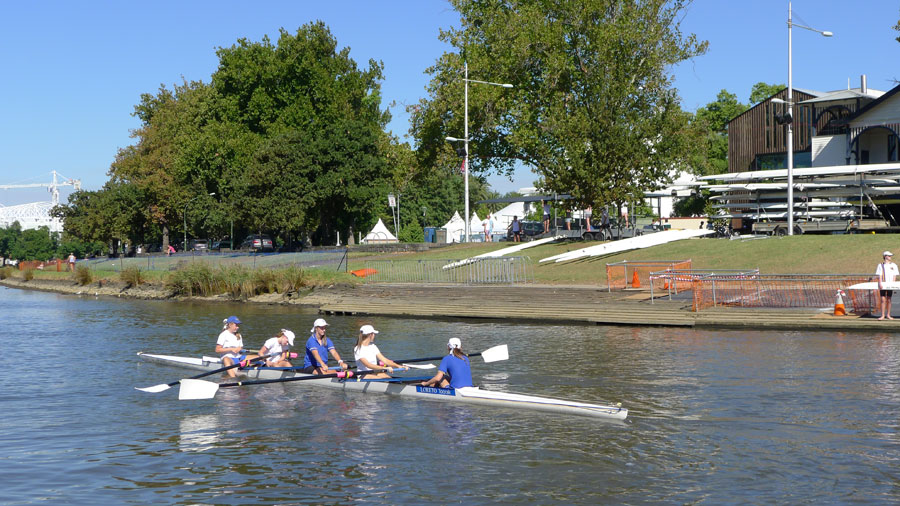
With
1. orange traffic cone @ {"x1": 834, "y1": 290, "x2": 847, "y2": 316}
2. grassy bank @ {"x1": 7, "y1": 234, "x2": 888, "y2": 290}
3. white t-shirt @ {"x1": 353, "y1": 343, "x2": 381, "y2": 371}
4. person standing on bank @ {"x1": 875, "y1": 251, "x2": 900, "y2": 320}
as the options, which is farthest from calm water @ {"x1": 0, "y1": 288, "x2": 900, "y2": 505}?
grassy bank @ {"x1": 7, "y1": 234, "x2": 888, "y2": 290}

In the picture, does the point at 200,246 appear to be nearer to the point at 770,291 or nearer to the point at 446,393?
the point at 770,291

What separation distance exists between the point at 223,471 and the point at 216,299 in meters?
34.5

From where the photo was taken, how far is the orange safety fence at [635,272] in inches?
1403

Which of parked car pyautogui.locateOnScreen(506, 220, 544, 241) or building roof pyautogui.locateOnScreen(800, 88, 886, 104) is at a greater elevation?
building roof pyautogui.locateOnScreen(800, 88, 886, 104)

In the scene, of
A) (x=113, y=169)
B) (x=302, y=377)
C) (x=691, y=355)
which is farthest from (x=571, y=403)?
(x=113, y=169)

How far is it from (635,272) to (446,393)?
1956cm

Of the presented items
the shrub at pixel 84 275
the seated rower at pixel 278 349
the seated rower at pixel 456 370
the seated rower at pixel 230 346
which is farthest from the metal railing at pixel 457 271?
the shrub at pixel 84 275

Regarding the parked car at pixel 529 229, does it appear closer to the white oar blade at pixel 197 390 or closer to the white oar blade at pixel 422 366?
the white oar blade at pixel 422 366

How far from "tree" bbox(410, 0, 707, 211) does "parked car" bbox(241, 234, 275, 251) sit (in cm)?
2243

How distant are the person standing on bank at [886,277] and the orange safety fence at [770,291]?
1.75 meters

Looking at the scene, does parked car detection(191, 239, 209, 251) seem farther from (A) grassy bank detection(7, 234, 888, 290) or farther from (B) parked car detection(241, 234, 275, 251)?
(A) grassy bank detection(7, 234, 888, 290)

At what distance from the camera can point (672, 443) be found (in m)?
14.4

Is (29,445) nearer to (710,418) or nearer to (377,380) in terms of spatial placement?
(377,380)

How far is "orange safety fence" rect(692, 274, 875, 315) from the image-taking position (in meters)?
29.1
